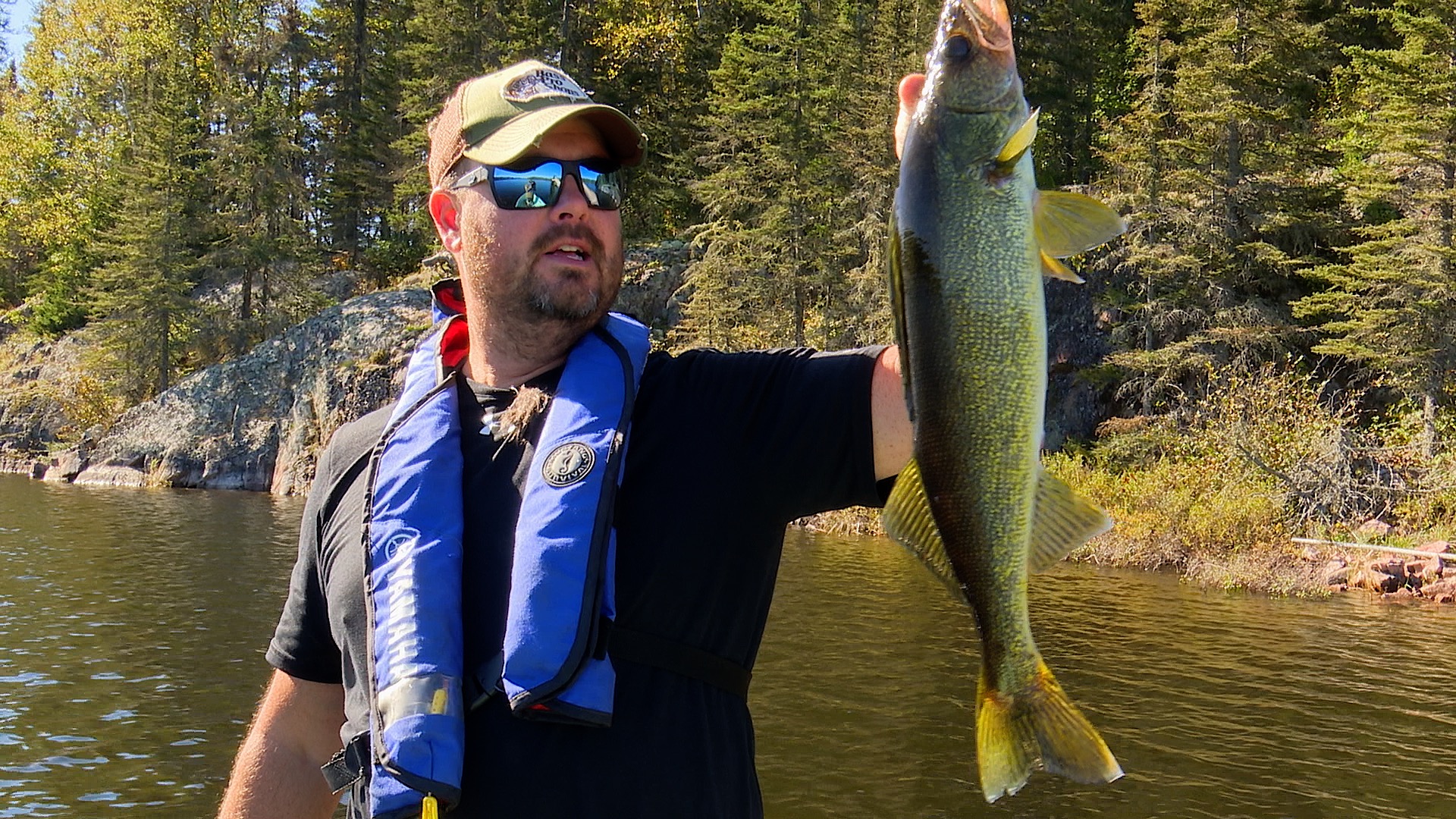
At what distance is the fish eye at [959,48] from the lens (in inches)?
78.1

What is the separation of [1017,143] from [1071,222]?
0.57ft

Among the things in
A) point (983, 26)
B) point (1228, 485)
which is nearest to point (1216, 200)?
point (1228, 485)

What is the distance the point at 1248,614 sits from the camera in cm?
1794

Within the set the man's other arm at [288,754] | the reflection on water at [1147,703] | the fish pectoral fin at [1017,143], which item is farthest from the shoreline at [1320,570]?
the fish pectoral fin at [1017,143]

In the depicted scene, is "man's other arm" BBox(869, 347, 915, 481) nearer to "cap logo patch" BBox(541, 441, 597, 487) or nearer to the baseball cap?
"cap logo patch" BBox(541, 441, 597, 487)

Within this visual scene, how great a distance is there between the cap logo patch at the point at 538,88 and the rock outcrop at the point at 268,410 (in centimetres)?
3481

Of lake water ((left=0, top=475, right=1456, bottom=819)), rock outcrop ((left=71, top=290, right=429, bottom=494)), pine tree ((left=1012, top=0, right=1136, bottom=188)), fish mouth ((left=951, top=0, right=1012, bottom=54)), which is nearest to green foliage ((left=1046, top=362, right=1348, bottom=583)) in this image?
lake water ((left=0, top=475, right=1456, bottom=819))

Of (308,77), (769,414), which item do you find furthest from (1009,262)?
(308,77)

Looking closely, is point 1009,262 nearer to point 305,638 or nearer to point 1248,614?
point 305,638

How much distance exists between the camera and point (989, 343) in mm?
1979

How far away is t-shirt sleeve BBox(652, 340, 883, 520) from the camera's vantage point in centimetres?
233

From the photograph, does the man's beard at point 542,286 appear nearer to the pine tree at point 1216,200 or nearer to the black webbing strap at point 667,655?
the black webbing strap at point 667,655

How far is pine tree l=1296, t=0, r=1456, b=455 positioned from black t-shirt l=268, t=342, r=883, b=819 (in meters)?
25.1

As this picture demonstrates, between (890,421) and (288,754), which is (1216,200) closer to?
(890,421)
